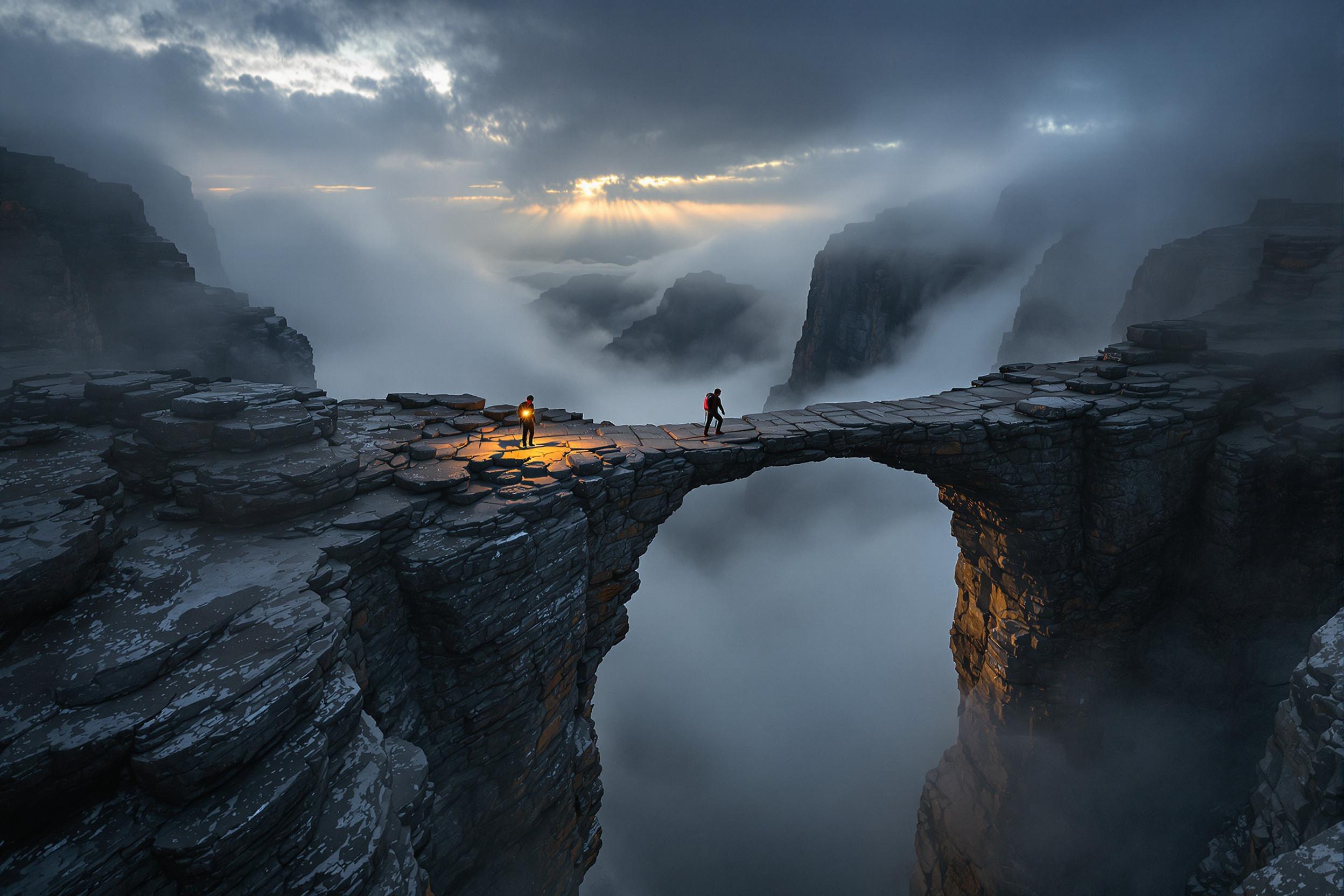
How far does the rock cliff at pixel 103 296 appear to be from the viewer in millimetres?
21625

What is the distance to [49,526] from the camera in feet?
25.2

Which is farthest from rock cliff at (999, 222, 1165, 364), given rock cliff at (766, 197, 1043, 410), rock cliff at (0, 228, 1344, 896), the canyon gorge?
rock cliff at (766, 197, 1043, 410)

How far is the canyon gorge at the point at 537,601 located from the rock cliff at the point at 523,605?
0.20 ft

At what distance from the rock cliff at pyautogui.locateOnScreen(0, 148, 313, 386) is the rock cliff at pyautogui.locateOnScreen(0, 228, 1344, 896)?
14900 millimetres

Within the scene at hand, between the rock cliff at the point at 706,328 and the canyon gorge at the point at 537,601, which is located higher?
the rock cliff at the point at 706,328

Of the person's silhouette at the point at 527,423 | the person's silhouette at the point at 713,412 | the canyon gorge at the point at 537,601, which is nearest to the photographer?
the canyon gorge at the point at 537,601

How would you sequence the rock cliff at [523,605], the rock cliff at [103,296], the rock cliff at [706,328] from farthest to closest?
the rock cliff at [706,328] < the rock cliff at [103,296] < the rock cliff at [523,605]

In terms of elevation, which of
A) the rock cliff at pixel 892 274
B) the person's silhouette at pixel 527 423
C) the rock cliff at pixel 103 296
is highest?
the rock cliff at pixel 892 274

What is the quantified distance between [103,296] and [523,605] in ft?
105

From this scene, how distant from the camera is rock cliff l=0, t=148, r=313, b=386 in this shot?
2162 centimetres

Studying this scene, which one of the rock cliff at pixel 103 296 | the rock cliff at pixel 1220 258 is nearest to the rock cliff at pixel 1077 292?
the rock cliff at pixel 1220 258

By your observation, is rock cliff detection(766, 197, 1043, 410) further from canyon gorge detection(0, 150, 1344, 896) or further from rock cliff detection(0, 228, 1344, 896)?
rock cliff detection(0, 228, 1344, 896)

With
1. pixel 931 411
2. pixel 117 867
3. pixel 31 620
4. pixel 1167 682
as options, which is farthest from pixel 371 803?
pixel 1167 682

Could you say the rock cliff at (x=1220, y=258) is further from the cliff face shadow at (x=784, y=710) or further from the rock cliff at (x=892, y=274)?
the rock cliff at (x=892, y=274)
